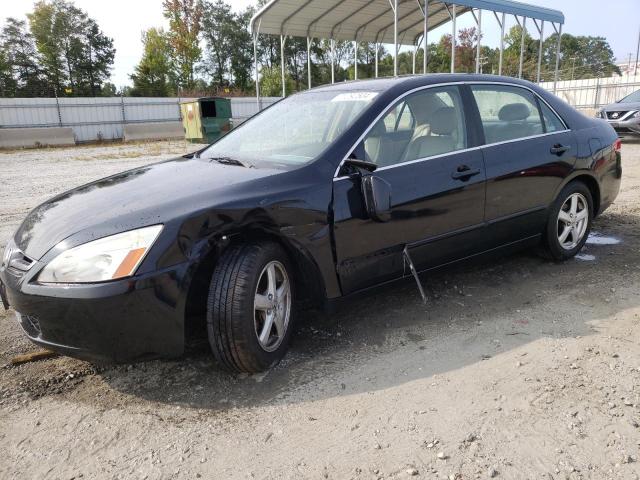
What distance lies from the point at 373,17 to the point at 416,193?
53.5 ft

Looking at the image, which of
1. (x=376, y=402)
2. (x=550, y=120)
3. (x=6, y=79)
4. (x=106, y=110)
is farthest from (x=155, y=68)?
(x=376, y=402)

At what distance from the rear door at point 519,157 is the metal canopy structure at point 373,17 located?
1102 cm

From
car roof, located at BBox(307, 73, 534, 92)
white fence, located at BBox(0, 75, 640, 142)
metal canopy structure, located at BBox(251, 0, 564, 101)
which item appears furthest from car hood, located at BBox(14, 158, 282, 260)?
white fence, located at BBox(0, 75, 640, 142)

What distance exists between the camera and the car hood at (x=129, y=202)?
2535 millimetres

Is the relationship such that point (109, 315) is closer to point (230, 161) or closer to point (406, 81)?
point (230, 161)

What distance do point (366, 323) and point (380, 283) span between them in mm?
372

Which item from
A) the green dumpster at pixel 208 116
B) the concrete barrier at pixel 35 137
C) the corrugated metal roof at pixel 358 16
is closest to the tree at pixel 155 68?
the concrete barrier at pixel 35 137

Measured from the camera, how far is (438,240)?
3.46 m

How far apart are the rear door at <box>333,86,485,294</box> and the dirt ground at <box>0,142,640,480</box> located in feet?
0.99

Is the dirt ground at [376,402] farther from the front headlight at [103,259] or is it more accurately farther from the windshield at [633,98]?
the windshield at [633,98]

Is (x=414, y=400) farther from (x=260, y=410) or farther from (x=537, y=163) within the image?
(x=537, y=163)

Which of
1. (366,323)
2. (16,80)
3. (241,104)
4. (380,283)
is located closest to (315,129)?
(380,283)

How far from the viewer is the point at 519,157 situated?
3.91m

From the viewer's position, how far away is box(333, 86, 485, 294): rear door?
3.03 metres
